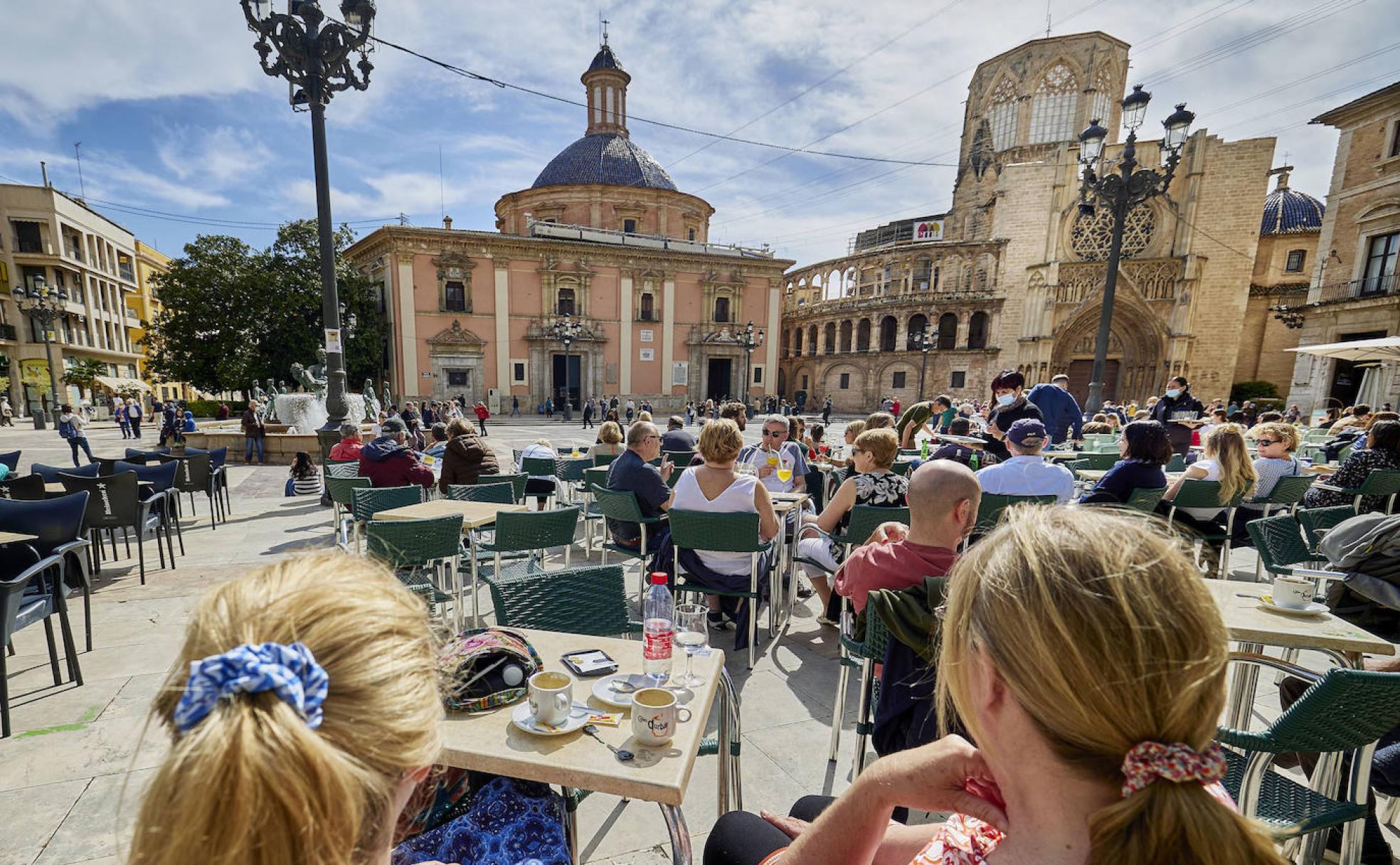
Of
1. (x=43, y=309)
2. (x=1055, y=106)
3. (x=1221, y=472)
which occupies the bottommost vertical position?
(x=1221, y=472)

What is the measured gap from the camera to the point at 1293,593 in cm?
230

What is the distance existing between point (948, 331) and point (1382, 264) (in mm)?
16968

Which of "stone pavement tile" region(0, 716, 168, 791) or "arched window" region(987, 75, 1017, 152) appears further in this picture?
"arched window" region(987, 75, 1017, 152)

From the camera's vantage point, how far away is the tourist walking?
1134cm

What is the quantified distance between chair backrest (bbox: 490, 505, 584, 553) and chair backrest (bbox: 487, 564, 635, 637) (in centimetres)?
103

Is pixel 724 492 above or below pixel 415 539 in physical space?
above

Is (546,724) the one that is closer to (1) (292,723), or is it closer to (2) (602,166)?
(1) (292,723)

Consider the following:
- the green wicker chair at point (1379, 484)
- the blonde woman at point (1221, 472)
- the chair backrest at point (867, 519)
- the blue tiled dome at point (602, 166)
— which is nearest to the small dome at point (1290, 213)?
the blue tiled dome at point (602, 166)

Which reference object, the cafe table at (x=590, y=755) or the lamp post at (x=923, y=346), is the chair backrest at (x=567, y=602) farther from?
the lamp post at (x=923, y=346)

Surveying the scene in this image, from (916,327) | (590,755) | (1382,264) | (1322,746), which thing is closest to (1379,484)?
(1322,746)

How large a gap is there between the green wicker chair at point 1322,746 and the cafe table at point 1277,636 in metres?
0.23

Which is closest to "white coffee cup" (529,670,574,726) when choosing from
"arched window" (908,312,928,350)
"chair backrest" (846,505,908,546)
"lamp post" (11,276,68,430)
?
"chair backrest" (846,505,908,546)

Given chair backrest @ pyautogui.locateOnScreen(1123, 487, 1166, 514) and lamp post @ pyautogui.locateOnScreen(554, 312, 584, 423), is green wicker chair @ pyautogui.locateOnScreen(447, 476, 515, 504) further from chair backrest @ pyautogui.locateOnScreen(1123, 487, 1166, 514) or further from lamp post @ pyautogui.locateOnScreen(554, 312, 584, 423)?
lamp post @ pyautogui.locateOnScreen(554, 312, 584, 423)

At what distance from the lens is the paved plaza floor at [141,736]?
2096 mm
